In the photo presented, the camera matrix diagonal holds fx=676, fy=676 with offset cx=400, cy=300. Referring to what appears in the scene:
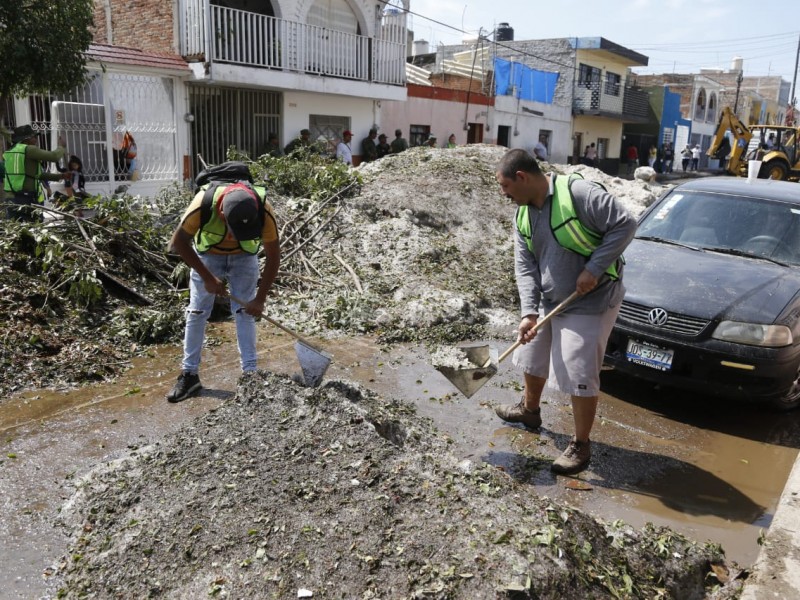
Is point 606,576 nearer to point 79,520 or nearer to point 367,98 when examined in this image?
point 79,520

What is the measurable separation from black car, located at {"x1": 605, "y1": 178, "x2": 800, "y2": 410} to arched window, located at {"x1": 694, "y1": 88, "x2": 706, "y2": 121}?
1628 inches

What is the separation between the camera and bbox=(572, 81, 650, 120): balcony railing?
1258 inches

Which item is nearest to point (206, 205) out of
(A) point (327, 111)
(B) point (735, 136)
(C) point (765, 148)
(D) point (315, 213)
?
(D) point (315, 213)

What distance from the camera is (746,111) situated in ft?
164

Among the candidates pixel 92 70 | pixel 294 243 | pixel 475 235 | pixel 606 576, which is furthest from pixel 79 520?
pixel 92 70

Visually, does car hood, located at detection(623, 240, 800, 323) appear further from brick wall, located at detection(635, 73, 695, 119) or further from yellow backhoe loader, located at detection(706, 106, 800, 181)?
brick wall, located at detection(635, 73, 695, 119)

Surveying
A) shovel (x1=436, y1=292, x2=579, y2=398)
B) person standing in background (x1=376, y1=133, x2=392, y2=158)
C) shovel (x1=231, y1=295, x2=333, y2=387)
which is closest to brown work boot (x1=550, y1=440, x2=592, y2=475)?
shovel (x1=436, y1=292, x2=579, y2=398)

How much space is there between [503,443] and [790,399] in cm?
240

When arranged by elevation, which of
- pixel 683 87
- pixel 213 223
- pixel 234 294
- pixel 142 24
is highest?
pixel 683 87

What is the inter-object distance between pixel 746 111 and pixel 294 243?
50.9 metres

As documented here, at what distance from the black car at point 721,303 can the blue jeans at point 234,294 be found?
109 inches

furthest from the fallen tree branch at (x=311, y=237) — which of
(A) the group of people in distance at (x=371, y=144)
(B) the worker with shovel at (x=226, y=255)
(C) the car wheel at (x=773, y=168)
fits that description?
(C) the car wheel at (x=773, y=168)

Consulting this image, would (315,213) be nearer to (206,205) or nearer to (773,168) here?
(206,205)

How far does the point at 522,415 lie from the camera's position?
4.82 metres
